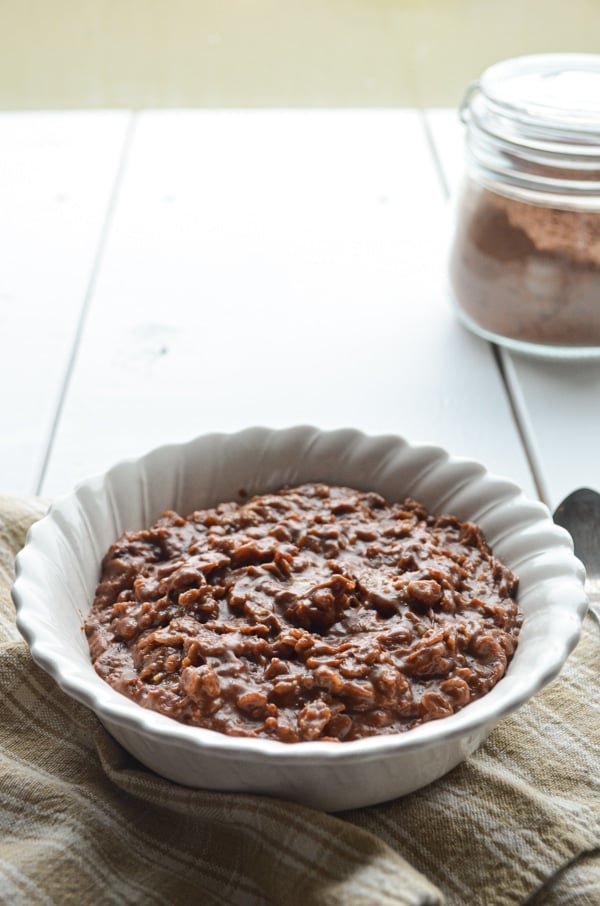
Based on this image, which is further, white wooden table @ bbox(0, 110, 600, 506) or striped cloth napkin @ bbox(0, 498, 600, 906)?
white wooden table @ bbox(0, 110, 600, 506)

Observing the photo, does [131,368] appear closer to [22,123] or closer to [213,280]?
[213,280]

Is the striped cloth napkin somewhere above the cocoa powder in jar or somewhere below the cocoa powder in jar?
below

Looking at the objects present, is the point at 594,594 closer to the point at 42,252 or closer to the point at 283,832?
the point at 283,832

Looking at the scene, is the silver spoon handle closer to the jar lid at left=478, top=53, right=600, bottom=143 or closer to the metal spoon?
the metal spoon

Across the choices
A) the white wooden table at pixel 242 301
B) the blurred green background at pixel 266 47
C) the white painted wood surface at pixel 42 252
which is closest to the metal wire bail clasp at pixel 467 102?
the white wooden table at pixel 242 301

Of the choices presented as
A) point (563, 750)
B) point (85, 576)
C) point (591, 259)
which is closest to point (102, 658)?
point (85, 576)

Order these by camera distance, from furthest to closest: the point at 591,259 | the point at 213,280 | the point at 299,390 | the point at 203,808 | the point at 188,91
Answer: the point at 188,91, the point at 213,280, the point at 299,390, the point at 591,259, the point at 203,808

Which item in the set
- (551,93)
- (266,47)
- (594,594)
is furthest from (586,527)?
(266,47)

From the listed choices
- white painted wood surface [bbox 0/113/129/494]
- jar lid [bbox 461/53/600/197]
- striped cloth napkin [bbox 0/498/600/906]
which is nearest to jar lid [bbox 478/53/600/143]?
→ jar lid [bbox 461/53/600/197]
